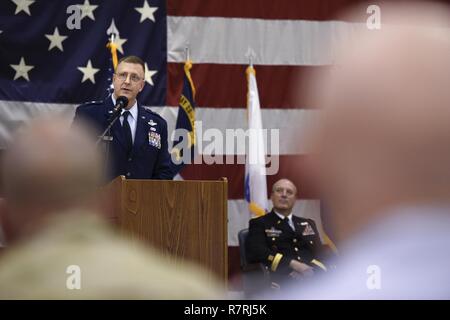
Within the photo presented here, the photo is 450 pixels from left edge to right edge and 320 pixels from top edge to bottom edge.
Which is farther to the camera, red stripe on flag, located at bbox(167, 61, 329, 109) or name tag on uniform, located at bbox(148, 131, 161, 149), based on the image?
red stripe on flag, located at bbox(167, 61, 329, 109)

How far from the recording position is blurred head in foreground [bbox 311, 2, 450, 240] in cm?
81

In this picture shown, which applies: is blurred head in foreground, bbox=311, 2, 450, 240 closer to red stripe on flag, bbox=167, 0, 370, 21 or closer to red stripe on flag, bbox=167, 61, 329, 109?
red stripe on flag, bbox=167, 61, 329, 109

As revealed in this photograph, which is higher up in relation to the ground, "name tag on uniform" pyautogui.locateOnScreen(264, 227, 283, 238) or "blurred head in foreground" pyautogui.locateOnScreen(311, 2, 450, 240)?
"name tag on uniform" pyautogui.locateOnScreen(264, 227, 283, 238)

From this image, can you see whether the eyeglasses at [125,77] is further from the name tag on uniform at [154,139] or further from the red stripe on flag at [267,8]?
the red stripe on flag at [267,8]

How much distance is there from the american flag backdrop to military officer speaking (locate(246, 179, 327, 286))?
2.14 feet

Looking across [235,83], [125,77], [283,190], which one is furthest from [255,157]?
[125,77]

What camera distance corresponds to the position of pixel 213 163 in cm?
661

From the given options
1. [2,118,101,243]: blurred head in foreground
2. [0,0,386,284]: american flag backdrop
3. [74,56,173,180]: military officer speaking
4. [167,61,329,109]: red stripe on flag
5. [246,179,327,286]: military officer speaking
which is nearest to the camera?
[2,118,101,243]: blurred head in foreground

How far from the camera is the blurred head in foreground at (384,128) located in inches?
32.0

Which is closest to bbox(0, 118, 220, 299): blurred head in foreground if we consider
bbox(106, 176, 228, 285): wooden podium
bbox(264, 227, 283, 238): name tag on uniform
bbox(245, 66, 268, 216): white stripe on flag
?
bbox(106, 176, 228, 285): wooden podium

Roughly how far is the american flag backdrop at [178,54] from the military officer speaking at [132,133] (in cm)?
204

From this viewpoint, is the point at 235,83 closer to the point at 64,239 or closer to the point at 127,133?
the point at 127,133

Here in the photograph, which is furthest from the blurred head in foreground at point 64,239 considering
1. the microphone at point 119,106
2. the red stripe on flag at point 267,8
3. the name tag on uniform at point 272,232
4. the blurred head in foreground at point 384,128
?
the red stripe on flag at point 267,8
